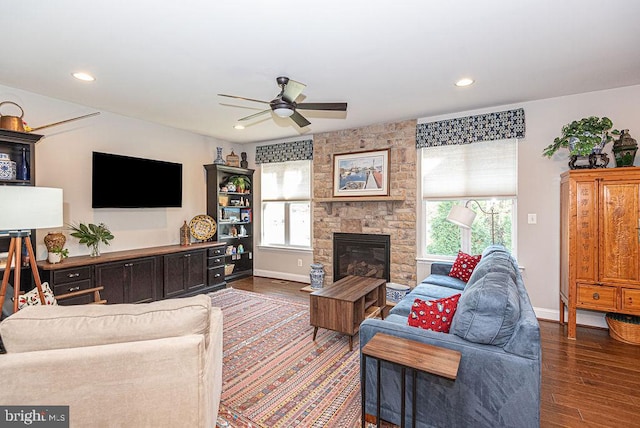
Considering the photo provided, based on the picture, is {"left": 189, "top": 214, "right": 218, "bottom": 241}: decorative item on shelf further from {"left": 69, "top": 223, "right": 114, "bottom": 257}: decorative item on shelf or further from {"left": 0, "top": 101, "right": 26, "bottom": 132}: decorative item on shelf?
{"left": 0, "top": 101, "right": 26, "bottom": 132}: decorative item on shelf

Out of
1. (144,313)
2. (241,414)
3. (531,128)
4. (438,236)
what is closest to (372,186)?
(438,236)

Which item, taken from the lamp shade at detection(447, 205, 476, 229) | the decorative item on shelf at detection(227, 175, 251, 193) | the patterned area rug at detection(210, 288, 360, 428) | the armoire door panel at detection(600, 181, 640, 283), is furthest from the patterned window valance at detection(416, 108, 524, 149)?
the decorative item on shelf at detection(227, 175, 251, 193)

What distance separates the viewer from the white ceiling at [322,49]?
2.02m

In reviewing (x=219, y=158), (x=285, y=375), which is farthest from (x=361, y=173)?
(x=285, y=375)

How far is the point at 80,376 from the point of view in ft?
4.13

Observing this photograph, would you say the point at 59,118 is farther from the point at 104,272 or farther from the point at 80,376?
the point at 80,376

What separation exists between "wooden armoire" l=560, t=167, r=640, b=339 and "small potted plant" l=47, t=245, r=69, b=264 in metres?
5.41

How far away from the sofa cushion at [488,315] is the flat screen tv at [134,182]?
14.1 feet

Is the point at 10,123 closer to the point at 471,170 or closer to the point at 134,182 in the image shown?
the point at 134,182

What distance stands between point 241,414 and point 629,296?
3597 millimetres

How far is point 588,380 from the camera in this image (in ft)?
7.86

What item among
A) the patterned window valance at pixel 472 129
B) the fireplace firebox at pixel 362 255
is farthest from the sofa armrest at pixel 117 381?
the patterned window valance at pixel 472 129

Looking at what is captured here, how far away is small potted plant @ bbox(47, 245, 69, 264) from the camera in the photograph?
338 centimetres
